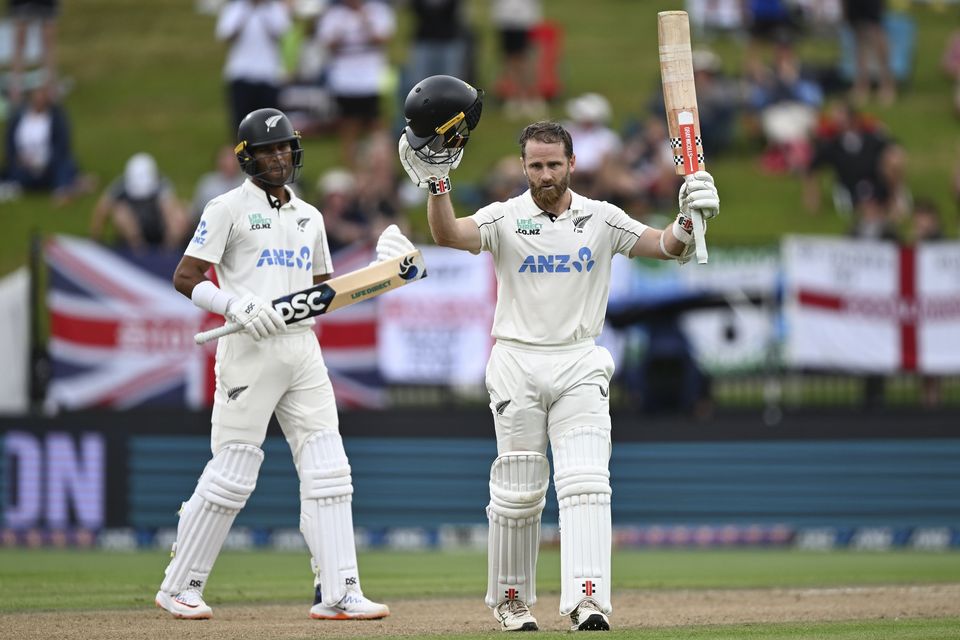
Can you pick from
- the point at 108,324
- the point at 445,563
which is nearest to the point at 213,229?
the point at 445,563

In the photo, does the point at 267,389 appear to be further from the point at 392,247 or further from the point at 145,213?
the point at 145,213

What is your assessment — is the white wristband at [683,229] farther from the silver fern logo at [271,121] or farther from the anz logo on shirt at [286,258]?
the silver fern logo at [271,121]

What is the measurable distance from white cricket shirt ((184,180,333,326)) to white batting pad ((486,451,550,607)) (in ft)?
5.33

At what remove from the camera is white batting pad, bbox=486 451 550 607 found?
27.8 ft

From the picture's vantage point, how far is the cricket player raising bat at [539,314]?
27.2ft

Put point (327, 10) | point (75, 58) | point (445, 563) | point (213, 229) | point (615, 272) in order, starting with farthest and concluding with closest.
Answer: point (75, 58), point (327, 10), point (615, 272), point (445, 563), point (213, 229)

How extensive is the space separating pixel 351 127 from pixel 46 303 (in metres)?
6.36

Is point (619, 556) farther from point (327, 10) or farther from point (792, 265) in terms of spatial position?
point (327, 10)

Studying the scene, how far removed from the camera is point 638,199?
18.7m

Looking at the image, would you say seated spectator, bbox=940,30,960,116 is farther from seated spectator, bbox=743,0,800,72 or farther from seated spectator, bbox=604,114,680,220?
seated spectator, bbox=604,114,680,220

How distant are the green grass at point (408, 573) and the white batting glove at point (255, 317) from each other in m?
2.08

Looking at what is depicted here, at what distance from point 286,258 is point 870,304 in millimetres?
8676

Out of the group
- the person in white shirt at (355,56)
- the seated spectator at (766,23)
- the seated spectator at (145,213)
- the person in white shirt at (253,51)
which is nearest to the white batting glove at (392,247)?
the seated spectator at (145,213)


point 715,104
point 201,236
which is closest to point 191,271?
point 201,236
